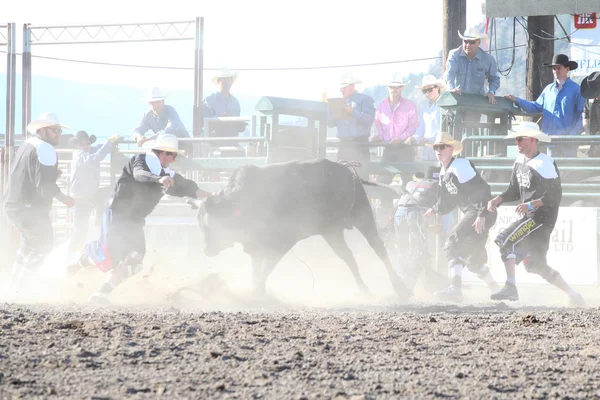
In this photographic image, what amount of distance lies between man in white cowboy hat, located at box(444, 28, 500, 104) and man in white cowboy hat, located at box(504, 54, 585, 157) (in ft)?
2.33

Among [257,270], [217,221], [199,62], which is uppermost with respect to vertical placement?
[199,62]

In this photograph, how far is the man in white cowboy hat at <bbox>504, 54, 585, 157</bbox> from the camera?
10648mm

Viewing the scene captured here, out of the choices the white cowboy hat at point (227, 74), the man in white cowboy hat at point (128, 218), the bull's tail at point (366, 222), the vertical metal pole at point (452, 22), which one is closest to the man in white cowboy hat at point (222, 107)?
the white cowboy hat at point (227, 74)

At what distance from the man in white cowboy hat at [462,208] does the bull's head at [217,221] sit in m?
2.11

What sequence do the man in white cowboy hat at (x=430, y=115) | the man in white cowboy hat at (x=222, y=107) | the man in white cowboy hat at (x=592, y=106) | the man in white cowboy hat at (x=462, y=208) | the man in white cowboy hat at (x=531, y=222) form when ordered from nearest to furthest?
the man in white cowboy hat at (x=531, y=222), the man in white cowboy hat at (x=462, y=208), the man in white cowboy hat at (x=592, y=106), the man in white cowboy hat at (x=430, y=115), the man in white cowboy hat at (x=222, y=107)

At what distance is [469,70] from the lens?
443 inches

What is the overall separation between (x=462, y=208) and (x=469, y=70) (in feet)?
9.82

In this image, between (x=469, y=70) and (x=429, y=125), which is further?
(x=429, y=125)

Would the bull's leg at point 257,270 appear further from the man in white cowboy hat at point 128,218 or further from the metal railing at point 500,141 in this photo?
the metal railing at point 500,141

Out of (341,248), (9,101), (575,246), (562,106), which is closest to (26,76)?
(9,101)

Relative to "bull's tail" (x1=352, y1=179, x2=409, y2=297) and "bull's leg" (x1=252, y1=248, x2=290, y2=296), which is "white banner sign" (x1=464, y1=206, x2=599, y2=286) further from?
"bull's leg" (x1=252, y1=248, x2=290, y2=296)

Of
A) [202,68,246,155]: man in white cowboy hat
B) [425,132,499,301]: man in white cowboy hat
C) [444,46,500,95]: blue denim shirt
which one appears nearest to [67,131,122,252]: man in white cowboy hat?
[202,68,246,155]: man in white cowboy hat

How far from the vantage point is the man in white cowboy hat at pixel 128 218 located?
7648 millimetres

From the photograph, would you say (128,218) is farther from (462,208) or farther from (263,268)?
(462,208)
